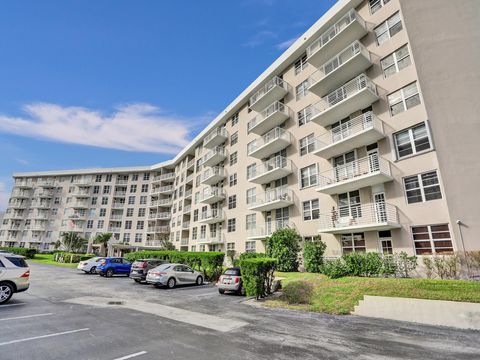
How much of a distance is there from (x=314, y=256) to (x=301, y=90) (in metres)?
15.9

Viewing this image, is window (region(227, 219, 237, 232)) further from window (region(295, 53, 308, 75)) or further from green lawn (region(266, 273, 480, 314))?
green lawn (region(266, 273, 480, 314))

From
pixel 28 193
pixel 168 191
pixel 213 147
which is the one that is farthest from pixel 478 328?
pixel 28 193

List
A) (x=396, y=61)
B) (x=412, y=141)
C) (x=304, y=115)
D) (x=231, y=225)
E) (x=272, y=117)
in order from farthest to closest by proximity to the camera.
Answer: (x=231, y=225) < (x=272, y=117) < (x=304, y=115) < (x=396, y=61) < (x=412, y=141)

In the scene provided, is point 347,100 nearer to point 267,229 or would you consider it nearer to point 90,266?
point 267,229

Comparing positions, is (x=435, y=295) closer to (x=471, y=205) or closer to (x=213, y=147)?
(x=471, y=205)

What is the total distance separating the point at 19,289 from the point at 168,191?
46039 millimetres

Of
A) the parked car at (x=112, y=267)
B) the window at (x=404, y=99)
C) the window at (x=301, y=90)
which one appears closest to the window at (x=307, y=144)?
the window at (x=301, y=90)

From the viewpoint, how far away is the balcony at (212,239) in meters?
33.1

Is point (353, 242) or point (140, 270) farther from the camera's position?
point (140, 270)

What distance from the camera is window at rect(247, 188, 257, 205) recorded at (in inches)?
1144

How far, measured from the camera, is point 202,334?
7.38 metres

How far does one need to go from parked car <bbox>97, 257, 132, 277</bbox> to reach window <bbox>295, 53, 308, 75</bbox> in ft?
83.4

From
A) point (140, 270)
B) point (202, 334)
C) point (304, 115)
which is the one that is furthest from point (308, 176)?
point (202, 334)

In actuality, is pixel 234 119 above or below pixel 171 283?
above
